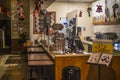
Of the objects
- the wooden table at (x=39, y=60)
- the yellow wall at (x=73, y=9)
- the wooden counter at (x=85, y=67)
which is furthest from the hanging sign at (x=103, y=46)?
the yellow wall at (x=73, y=9)

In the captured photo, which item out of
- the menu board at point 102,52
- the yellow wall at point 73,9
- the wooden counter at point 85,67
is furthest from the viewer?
the yellow wall at point 73,9

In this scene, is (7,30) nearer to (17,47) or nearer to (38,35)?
(17,47)

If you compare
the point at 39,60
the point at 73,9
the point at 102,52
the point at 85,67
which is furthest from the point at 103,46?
the point at 73,9

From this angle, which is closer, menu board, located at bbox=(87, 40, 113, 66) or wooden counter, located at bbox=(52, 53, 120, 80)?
menu board, located at bbox=(87, 40, 113, 66)

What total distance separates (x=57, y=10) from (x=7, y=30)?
6161 millimetres

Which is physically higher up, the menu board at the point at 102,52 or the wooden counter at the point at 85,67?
the menu board at the point at 102,52

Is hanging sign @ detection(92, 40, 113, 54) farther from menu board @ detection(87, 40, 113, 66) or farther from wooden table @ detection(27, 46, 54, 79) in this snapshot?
wooden table @ detection(27, 46, 54, 79)

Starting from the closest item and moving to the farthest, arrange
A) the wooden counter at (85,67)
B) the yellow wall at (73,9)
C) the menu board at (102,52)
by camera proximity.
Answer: the menu board at (102,52)
the wooden counter at (85,67)
the yellow wall at (73,9)

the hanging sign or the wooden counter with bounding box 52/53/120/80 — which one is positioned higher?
the hanging sign

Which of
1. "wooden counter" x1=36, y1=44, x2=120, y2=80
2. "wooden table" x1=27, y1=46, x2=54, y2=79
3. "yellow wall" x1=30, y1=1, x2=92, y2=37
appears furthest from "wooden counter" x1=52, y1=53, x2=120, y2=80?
"yellow wall" x1=30, y1=1, x2=92, y2=37

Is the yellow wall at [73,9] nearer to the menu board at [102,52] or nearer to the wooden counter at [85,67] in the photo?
the wooden counter at [85,67]

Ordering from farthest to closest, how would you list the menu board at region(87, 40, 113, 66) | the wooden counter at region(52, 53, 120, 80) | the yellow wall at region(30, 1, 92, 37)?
the yellow wall at region(30, 1, 92, 37), the wooden counter at region(52, 53, 120, 80), the menu board at region(87, 40, 113, 66)

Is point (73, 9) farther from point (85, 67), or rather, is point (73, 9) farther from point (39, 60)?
point (85, 67)

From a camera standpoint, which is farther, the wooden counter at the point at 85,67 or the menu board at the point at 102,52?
the wooden counter at the point at 85,67
